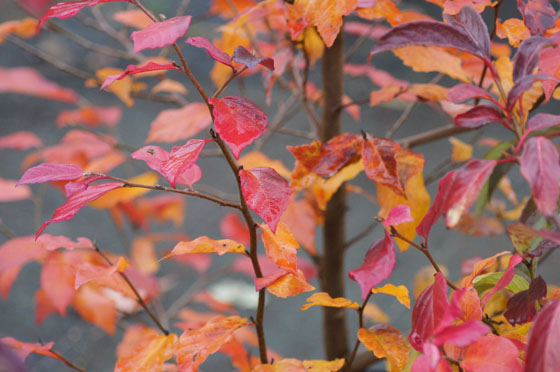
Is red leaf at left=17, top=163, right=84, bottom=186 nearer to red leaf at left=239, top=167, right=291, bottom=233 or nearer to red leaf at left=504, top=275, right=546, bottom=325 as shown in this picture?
red leaf at left=239, top=167, right=291, bottom=233

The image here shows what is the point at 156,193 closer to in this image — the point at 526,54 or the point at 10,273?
the point at 10,273

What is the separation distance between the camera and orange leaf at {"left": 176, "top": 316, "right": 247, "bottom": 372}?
360 mm

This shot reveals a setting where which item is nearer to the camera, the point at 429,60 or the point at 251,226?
the point at 251,226

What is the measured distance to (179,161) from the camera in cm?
32

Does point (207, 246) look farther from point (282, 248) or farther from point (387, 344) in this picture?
point (387, 344)

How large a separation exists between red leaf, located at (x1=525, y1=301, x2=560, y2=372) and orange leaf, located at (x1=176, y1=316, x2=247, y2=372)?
221 mm

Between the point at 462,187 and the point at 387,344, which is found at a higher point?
the point at 462,187

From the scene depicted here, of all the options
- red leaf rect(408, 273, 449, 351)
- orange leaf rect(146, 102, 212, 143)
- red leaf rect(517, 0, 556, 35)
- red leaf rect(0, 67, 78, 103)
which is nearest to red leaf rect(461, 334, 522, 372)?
red leaf rect(408, 273, 449, 351)

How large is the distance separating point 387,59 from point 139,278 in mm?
1840

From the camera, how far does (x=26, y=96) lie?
239cm

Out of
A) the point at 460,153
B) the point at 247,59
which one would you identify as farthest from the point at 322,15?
the point at 460,153

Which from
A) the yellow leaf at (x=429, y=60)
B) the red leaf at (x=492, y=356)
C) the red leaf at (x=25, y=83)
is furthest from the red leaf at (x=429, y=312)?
the red leaf at (x=25, y=83)

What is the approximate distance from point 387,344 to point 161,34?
29 cm

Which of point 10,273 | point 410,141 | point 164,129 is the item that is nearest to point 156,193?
point 10,273
